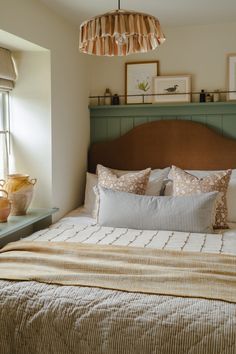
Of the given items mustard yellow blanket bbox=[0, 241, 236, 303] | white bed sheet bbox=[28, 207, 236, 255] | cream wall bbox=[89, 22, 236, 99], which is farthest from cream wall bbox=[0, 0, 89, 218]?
mustard yellow blanket bbox=[0, 241, 236, 303]

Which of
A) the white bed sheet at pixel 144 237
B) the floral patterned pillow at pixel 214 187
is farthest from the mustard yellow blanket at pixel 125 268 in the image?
the floral patterned pillow at pixel 214 187

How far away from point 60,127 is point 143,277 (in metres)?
1.76

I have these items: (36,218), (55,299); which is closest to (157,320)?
(55,299)

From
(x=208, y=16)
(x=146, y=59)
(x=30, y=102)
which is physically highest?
(x=208, y=16)

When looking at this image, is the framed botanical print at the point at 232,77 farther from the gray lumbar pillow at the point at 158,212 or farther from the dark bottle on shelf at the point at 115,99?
the gray lumbar pillow at the point at 158,212

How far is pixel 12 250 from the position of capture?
7.68ft

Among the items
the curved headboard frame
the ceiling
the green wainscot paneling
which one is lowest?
the curved headboard frame

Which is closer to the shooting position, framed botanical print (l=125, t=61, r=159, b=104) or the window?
the window

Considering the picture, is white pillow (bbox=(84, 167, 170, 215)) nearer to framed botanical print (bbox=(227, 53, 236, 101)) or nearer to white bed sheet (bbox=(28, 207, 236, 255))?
white bed sheet (bbox=(28, 207, 236, 255))

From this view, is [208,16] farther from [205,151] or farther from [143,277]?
[143,277]

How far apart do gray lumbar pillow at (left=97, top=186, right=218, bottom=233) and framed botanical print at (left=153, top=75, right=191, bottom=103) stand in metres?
1.13

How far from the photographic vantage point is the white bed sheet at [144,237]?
2447 millimetres

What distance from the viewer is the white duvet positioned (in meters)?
1.54

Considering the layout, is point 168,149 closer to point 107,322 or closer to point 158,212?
point 158,212
